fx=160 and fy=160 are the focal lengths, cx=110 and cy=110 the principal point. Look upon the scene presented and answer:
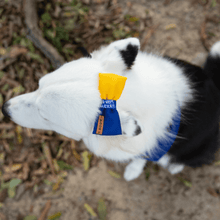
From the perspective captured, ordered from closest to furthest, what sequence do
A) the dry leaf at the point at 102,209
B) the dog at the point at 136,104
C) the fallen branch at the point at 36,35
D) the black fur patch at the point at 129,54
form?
the dog at the point at 136,104 → the black fur patch at the point at 129,54 → the dry leaf at the point at 102,209 → the fallen branch at the point at 36,35

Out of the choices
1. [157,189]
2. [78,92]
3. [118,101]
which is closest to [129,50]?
[118,101]

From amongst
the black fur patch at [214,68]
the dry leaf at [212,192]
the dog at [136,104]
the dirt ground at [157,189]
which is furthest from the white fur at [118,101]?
the dry leaf at [212,192]

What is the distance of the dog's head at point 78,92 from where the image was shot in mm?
1105

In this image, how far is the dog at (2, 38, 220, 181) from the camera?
1.13 metres

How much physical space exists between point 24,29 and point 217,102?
119 inches

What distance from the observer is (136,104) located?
1.21m

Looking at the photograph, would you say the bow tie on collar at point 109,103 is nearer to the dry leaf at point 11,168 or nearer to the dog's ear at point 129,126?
the dog's ear at point 129,126

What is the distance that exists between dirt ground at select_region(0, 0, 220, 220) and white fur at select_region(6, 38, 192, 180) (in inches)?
44.7

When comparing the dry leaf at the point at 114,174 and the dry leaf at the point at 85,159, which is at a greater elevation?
the dry leaf at the point at 85,159

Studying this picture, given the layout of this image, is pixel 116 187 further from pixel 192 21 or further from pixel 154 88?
pixel 192 21

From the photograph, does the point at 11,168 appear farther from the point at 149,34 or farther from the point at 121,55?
the point at 149,34

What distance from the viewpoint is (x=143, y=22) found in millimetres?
2771

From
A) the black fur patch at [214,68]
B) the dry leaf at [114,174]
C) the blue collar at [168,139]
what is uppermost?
the black fur patch at [214,68]

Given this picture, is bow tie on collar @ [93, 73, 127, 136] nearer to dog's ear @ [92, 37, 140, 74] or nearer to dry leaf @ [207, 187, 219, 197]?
dog's ear @ [92, 37, 140, 74]
